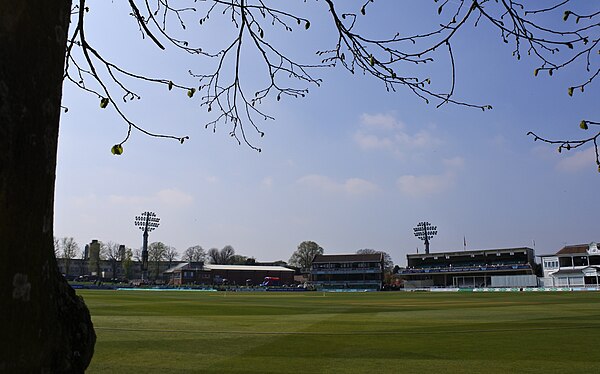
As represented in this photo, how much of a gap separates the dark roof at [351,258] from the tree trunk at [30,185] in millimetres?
107105

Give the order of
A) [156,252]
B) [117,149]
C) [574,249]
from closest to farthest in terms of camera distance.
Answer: [117,149], [574,249], [156,252]

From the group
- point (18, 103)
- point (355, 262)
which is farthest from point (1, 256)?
point (355, 262)

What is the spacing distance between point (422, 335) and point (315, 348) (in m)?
3.98

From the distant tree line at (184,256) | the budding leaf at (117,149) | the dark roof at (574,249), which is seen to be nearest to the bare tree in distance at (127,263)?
the distant tree line at (184,256)

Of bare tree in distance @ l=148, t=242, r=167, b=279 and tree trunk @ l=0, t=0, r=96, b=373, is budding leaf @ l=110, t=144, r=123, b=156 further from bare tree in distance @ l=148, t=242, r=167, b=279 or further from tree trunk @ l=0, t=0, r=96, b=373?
bare tree in distance @ l=148, t=242, r=167, b=279

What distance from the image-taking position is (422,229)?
116188 millimetres

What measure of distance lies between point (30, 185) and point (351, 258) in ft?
362

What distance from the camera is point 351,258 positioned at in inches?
4316

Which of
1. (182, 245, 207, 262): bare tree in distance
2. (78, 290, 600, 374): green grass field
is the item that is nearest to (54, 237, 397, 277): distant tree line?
(182, 245, 207, 262): bare tree in distance

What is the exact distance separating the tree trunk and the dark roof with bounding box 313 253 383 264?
107m

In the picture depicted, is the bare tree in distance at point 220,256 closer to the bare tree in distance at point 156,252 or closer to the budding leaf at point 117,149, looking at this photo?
the bare tree in distance at point 156,252

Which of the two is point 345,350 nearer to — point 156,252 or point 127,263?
point 127,263

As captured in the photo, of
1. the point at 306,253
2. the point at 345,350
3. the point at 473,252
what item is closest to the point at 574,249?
the point at 473,252

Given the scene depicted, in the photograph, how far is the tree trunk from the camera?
1286 millimetres
